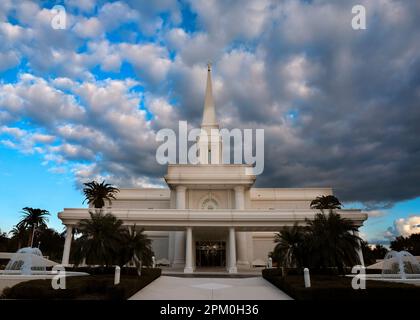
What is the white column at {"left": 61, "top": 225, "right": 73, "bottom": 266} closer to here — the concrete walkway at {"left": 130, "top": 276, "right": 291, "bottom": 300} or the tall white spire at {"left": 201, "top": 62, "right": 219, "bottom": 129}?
the concrete walkway at {"left": 130, "top": 276, "right": 291, "bottom": 300}

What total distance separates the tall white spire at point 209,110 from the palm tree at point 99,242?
3251cm

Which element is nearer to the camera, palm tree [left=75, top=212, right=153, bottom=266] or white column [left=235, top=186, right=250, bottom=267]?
palm tree [left=75, top=212, right=153, bottom=266]

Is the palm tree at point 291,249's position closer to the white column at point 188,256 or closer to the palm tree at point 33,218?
the white column at point 188,256

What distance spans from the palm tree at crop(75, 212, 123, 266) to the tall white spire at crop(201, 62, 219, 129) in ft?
107

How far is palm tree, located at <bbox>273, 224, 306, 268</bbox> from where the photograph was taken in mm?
22750

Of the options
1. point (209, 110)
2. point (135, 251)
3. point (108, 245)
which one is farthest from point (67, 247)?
point (209, 110)

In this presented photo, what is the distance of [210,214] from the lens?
113 feet

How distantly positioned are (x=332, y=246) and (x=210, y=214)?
53.1ft

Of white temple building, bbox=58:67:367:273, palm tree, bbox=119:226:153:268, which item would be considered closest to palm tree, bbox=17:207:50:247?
white temple building, bbox=58:67:367:273

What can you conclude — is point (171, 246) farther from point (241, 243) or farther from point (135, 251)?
point (135, 251)

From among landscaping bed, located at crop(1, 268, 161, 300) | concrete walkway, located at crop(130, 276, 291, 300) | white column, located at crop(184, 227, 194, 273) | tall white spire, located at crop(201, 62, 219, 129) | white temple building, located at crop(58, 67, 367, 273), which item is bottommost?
concrete walkway, located at crop(130, 276, 291, 300)

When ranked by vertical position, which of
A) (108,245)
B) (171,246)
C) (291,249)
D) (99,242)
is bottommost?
(291,249)

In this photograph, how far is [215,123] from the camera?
52906mm

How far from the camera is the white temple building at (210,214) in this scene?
1352 inches
